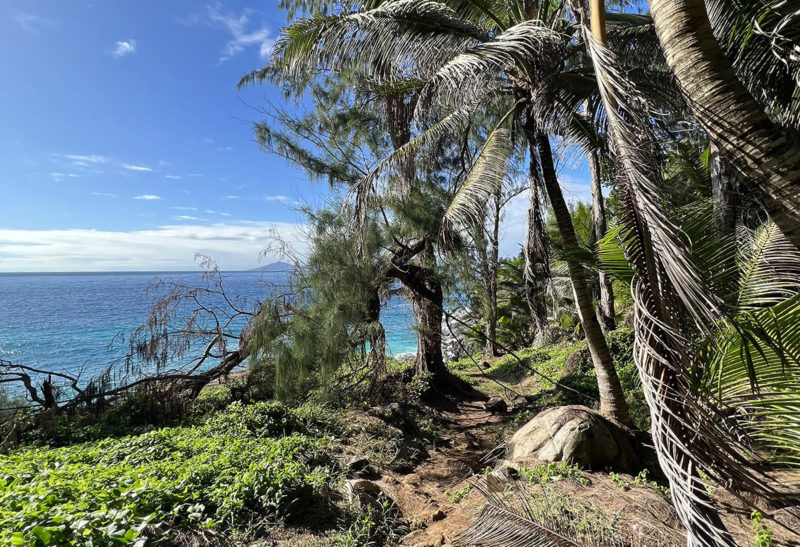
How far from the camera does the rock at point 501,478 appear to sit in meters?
3.18

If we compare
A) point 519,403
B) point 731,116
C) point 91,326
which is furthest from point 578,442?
point 91,326

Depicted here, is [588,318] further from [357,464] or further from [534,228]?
[357,464]

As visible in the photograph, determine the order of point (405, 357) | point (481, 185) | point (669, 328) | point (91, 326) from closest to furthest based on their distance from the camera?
point (669, 328), point (481, 185), point (405, 357), point (91, 326)

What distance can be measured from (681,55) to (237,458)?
4447mm

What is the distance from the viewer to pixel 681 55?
1.82 meters

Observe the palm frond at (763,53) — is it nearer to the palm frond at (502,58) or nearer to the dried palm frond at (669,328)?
the palm frond at (502,58)

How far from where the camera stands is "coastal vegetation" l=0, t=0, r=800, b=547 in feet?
4.60

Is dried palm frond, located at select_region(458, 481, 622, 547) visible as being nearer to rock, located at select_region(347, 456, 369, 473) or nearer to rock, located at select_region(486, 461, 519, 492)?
rock, located at select_region(486, 461, 519, 492)

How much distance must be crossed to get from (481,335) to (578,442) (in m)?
1.86

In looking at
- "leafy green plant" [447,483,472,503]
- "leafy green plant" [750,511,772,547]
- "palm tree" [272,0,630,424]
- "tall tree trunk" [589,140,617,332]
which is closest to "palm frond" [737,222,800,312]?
"leafy green plant" [750,511,772,547]

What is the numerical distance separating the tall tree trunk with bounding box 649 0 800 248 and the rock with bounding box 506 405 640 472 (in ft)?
9.83

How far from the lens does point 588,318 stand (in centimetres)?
489

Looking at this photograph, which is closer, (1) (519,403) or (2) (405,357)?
(1) (519,403)

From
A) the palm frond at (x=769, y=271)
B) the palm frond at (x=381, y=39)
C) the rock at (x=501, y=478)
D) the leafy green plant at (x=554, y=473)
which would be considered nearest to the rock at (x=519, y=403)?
the rock at (x=501, y=478)
